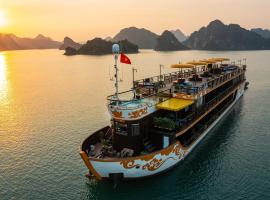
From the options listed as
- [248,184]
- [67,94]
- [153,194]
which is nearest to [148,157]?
[153,194]

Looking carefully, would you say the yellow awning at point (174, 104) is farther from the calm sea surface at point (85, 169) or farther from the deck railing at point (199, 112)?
the calm sea surface at point (85, 169)

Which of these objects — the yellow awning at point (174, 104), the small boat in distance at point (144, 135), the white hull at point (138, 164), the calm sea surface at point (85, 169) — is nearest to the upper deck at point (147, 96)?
the small boat in distance at point (144, 135)

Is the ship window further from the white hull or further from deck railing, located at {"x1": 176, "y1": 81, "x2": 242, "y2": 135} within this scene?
deck railing, located at {"x1": 176, "y1": 81, "x2": 242, "y2": 135}

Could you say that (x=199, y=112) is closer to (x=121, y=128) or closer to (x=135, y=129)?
(x=135, y=129)

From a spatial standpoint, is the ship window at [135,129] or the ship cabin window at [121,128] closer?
the ship window at [135,129]

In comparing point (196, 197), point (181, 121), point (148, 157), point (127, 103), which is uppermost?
point (127, 103)

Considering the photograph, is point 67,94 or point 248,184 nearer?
point 248,184

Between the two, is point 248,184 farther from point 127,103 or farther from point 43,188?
point 43,188
